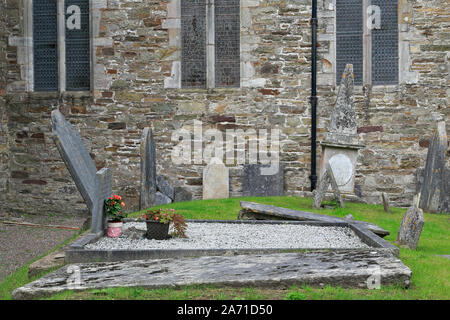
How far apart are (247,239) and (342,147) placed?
13.4ft

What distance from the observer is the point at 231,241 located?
5.71m

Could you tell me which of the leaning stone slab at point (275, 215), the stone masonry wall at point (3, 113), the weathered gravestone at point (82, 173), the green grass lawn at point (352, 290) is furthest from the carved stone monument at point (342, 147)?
the stone masonry wall at point (3, 113)

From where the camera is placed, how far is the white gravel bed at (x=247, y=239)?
5.43m

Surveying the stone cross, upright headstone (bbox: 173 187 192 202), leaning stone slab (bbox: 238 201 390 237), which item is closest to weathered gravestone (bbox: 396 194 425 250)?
leaning stone slab (bbox: 238 201 390 237)

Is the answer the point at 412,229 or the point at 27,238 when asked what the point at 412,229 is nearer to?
the point at 412,229

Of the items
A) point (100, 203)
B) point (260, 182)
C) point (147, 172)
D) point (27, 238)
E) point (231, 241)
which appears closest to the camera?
point (231, 241)

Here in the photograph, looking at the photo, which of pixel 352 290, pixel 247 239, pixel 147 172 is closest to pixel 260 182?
pixel 147 172

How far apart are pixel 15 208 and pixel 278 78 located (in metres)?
6.68

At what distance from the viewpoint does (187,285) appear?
3.91m

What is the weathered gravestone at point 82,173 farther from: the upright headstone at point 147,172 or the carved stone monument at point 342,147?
the carved stone monument at point 342,147

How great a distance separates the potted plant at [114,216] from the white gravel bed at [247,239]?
5.4 inches

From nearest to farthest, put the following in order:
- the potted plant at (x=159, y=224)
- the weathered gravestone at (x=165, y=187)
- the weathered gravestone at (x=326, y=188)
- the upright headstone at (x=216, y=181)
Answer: the potted plant at (x=159, y=224) < the weathered gravestone at (x=326, y=188) < the weathered gravestone at (x=165, y=187) < the upright headstone at (x=216, y=181)
